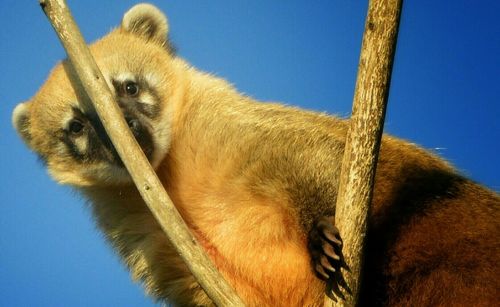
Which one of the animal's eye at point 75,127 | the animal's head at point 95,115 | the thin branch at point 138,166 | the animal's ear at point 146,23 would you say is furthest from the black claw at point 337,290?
the animal's ear at point 146,23

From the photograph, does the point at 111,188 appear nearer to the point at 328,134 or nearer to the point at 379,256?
the point at 328,134

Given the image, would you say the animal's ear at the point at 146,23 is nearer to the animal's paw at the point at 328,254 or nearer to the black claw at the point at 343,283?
the animal's paw at the point at 328,254

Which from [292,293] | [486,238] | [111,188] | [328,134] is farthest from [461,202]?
[111,188]

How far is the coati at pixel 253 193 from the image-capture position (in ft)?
14.7

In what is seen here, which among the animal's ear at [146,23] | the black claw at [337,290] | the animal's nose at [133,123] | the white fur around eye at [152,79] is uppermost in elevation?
the animal's ear at [146,23]

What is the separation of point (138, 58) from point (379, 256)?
303 cm

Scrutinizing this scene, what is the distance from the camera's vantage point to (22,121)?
6.39m

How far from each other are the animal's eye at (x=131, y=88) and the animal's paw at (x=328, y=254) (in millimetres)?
2273

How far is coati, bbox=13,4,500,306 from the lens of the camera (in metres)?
4.48

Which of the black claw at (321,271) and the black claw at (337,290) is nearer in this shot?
the black claw at (337,290)

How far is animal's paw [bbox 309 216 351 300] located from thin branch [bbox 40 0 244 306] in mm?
652

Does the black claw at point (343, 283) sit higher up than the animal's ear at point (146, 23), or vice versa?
the animal's ear at point (146, 23)

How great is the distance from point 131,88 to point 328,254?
2.66 meters

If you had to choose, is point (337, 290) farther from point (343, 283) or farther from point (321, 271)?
point (321, 271)
